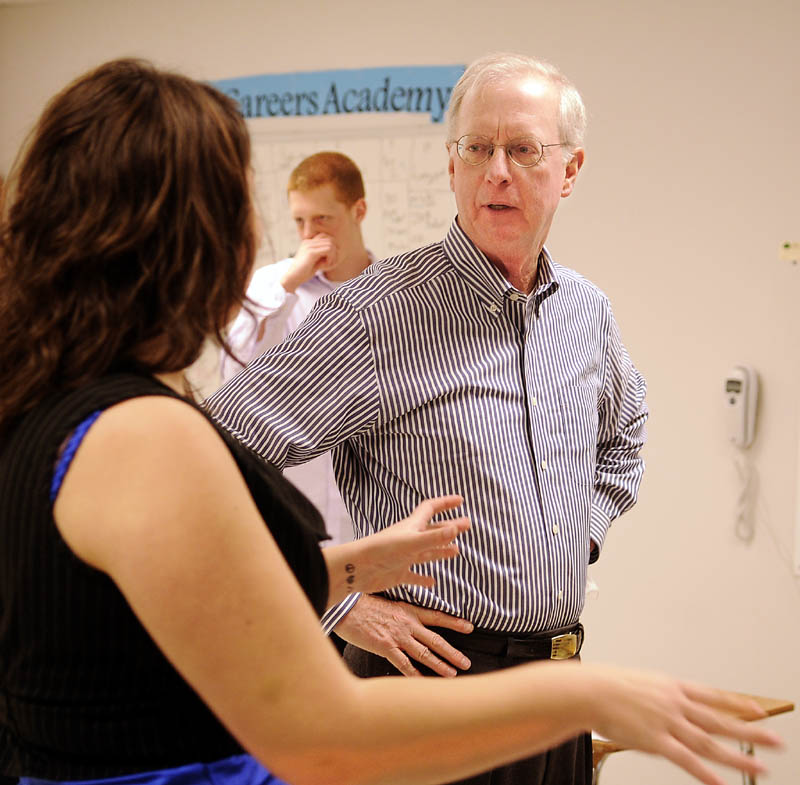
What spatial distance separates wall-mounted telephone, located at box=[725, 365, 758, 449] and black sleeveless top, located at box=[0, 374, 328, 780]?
8.94 ft

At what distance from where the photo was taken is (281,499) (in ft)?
3.05

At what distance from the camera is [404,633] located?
1.63 meters

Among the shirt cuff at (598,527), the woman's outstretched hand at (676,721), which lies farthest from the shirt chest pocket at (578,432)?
the woman's outstretched hand at (676,721)

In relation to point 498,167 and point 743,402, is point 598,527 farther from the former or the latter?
point 743,402

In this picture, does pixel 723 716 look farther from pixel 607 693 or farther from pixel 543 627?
pixel 543 627

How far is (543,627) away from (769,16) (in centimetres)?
246

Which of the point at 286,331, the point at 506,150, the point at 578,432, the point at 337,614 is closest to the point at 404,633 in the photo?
the point at 337,614

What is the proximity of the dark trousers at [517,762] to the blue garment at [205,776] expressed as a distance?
76cm

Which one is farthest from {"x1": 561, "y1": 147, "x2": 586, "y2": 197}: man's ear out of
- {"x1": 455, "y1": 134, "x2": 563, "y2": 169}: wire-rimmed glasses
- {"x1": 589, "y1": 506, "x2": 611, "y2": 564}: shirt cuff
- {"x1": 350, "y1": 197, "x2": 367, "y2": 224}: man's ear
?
{"x1": 350, "y1": 197, "x2": 367, "y2": 224}: man's ear

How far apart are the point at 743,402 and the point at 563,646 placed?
72.2 inches

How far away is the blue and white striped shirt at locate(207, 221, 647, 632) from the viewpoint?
5.40 ft

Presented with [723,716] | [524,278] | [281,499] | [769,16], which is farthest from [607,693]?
[769,16]

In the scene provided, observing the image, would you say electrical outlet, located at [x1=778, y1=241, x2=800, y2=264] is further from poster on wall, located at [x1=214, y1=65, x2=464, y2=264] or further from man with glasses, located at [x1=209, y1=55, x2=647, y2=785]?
man with glasses, located at [x1=209, y1=55, x2=647, y2=785]

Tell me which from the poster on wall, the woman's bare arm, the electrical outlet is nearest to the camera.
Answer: the woman's bare arm
